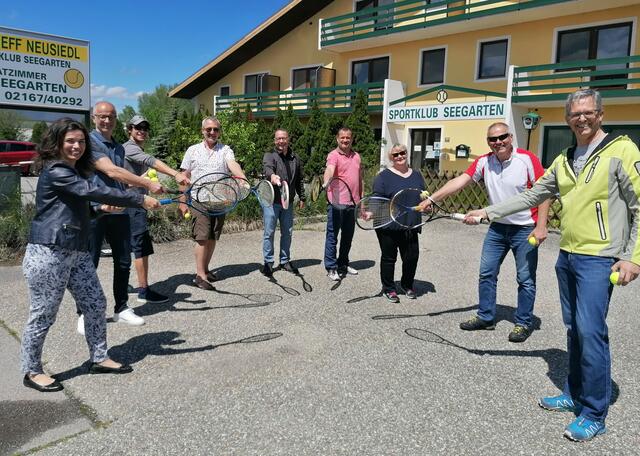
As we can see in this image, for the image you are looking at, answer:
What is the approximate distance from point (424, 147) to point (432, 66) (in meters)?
3.15

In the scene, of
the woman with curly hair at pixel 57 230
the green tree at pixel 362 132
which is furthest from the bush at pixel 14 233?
the green tree at pixel 362 132

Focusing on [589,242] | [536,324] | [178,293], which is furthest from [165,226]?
[589,242]

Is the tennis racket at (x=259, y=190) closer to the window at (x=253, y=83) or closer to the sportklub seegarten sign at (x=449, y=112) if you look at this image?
the sportklub seegarten sign at (x=449, y=112)

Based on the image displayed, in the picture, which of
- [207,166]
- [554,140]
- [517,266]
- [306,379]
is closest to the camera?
[306,379]

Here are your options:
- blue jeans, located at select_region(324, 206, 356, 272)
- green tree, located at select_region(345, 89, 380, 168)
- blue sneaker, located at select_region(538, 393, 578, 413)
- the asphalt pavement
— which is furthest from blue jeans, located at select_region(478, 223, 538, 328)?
green tree, located at select_region(345, 89, 380, 168)

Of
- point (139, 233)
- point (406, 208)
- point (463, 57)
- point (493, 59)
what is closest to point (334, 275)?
point (406, 208)

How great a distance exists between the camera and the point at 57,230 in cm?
330

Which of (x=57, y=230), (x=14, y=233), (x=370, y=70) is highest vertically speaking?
(x=370, y=70)

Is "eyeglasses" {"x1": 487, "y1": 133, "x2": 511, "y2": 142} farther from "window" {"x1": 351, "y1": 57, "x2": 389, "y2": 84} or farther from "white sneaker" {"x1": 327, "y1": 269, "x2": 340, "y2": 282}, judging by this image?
"window" {"x1": 351, "y1": 57, "x2": 389, "y2": 84}

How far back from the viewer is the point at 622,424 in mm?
3236

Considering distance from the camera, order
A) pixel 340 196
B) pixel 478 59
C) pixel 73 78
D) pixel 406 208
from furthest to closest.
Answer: pixel 478 59, pixel 73 78, pixel 340 196, pixel 406 208

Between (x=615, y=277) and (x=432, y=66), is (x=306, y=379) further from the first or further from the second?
(x=432, y=66)

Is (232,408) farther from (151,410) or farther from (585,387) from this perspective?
(585,387)

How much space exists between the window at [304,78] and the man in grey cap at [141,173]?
1875cm
